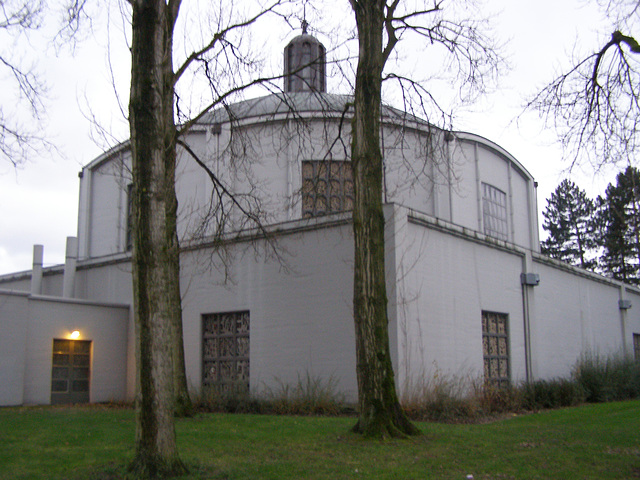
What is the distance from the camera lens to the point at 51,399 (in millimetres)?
19406

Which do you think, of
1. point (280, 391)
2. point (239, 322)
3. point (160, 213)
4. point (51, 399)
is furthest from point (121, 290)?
point (160, 213)

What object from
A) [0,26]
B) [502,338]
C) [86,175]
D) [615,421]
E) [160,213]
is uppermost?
[86,175]

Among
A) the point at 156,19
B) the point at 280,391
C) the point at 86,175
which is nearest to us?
the point at 156,19

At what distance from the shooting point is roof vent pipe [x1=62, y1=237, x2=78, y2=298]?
23781mm

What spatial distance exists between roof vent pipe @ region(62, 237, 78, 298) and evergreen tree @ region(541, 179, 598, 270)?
48624mm

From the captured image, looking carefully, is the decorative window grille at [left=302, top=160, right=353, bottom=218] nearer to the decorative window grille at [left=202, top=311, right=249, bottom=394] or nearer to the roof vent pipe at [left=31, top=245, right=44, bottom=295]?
the decorative window grille at [left=202, top=311, right=249, bottom=394]

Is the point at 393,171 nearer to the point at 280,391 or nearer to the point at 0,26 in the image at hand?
the point at 280,391

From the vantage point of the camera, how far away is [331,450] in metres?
9.55

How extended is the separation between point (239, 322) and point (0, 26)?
9.50 metres

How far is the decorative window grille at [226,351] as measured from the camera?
18016 millimetres

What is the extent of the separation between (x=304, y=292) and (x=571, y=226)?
5185cm

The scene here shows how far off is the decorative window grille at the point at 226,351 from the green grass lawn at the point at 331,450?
15.3 ft

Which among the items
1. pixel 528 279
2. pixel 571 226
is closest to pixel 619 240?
pixel 571 226

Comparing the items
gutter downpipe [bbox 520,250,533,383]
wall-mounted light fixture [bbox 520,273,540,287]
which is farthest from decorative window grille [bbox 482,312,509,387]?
wall-mounted light fixture [bbox 520,273,540,287]
